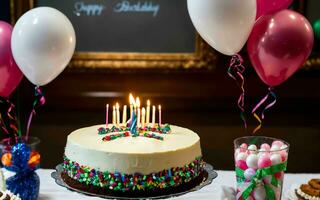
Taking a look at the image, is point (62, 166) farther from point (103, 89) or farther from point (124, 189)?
point (103, 89)

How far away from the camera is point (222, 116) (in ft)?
9.70

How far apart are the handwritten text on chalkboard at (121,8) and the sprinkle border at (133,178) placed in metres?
1.28

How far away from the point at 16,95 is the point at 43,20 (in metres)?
1.27

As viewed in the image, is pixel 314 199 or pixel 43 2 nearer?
pixel 314 199

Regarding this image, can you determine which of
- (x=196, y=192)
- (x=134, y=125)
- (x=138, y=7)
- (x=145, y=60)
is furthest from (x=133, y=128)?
(x=138, y=7)

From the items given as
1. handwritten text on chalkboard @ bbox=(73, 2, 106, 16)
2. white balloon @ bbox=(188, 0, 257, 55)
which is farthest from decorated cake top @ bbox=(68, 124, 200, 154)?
handwritten text on chalkboard @ bbox=(73, 2, 106, 16)


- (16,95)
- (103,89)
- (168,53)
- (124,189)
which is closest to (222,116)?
(168,53)

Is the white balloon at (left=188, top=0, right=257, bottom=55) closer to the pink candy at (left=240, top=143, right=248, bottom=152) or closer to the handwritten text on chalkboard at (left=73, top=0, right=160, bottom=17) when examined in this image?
the pink candy at (left=240, top=143, right=248, bottom=152)

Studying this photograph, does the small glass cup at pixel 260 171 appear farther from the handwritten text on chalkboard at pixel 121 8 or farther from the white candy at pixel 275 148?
the handwritten text on chalkboard at pixel 121 8

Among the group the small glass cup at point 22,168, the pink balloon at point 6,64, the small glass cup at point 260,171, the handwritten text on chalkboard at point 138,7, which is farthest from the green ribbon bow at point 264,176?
the handwritten text on chalkboard at point 138,7

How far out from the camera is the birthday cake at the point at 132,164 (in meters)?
1.71

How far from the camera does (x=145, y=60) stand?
289 centimetres

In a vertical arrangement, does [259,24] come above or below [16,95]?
above

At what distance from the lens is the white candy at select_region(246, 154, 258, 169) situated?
63.5 inches
